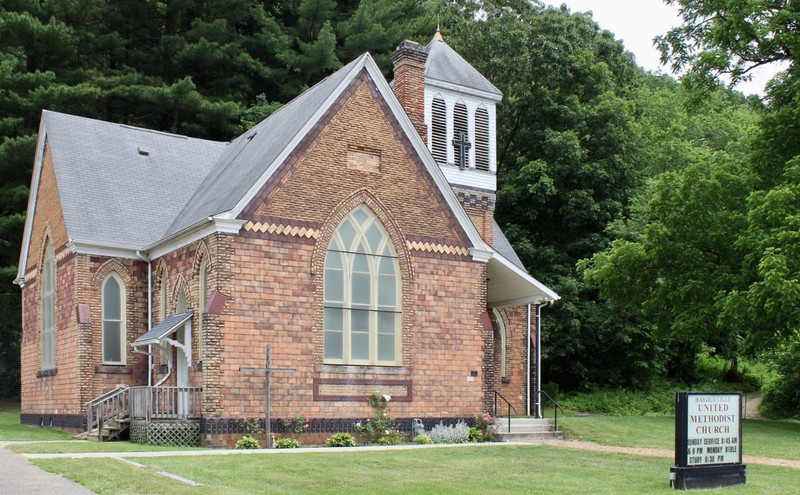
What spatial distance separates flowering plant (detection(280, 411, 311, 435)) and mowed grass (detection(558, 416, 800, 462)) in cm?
719

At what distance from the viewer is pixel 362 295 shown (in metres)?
24.1

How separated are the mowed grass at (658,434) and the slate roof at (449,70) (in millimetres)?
10713

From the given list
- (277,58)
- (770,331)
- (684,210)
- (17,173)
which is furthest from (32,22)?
(770,331)

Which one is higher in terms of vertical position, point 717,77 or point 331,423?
point 717,77

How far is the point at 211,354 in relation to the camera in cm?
2150

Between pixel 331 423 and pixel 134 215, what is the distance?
8.35 metres

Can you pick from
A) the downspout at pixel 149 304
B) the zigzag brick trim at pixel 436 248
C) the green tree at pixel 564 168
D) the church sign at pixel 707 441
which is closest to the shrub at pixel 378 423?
the zigzag brick trim at pixel 436 248

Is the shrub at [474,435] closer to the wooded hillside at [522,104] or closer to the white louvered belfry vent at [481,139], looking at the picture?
the wooded hillside at [522,104]

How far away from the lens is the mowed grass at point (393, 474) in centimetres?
1330

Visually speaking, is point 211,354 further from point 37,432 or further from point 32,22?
point 32,22

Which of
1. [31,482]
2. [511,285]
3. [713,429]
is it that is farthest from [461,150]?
[31,482]

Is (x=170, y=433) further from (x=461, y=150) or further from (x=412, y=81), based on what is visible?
(x=461, y=150)

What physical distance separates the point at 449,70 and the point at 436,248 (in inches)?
313

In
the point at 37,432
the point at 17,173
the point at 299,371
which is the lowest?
the point at 37,432
